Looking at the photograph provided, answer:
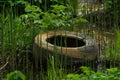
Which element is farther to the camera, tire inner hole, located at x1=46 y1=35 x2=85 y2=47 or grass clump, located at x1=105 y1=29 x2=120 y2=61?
tire inner hole, located at x1=46 y1=35 x2=85 y2=47

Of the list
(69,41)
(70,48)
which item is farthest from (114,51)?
(69,41)

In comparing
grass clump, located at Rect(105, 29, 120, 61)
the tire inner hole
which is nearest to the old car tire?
the tire inner hole

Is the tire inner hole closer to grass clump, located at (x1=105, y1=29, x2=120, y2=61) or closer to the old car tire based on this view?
the old car tire

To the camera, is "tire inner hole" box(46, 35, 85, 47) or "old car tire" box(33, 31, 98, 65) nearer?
"old car tire" box(33, 31, 98, 65)

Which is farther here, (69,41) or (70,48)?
(69,41)

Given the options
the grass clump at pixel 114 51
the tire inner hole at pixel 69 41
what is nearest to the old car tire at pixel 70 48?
the tire inner hole at pixel 69 41

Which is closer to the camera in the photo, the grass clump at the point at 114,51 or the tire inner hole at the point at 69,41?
the grass clump at the point at 114,51

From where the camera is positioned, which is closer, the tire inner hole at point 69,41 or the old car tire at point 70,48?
the old car tire at point 70,48

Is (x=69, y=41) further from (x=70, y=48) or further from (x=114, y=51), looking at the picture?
A: (x=114, y=51)

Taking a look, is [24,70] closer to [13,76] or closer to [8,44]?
[8,44]

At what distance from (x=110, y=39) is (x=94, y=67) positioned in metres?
0.84

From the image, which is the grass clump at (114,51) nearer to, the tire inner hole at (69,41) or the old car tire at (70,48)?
the old car tire at (70,48)

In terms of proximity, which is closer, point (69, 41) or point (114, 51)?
point (114, 51)

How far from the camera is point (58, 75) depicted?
Result: 126 inches
